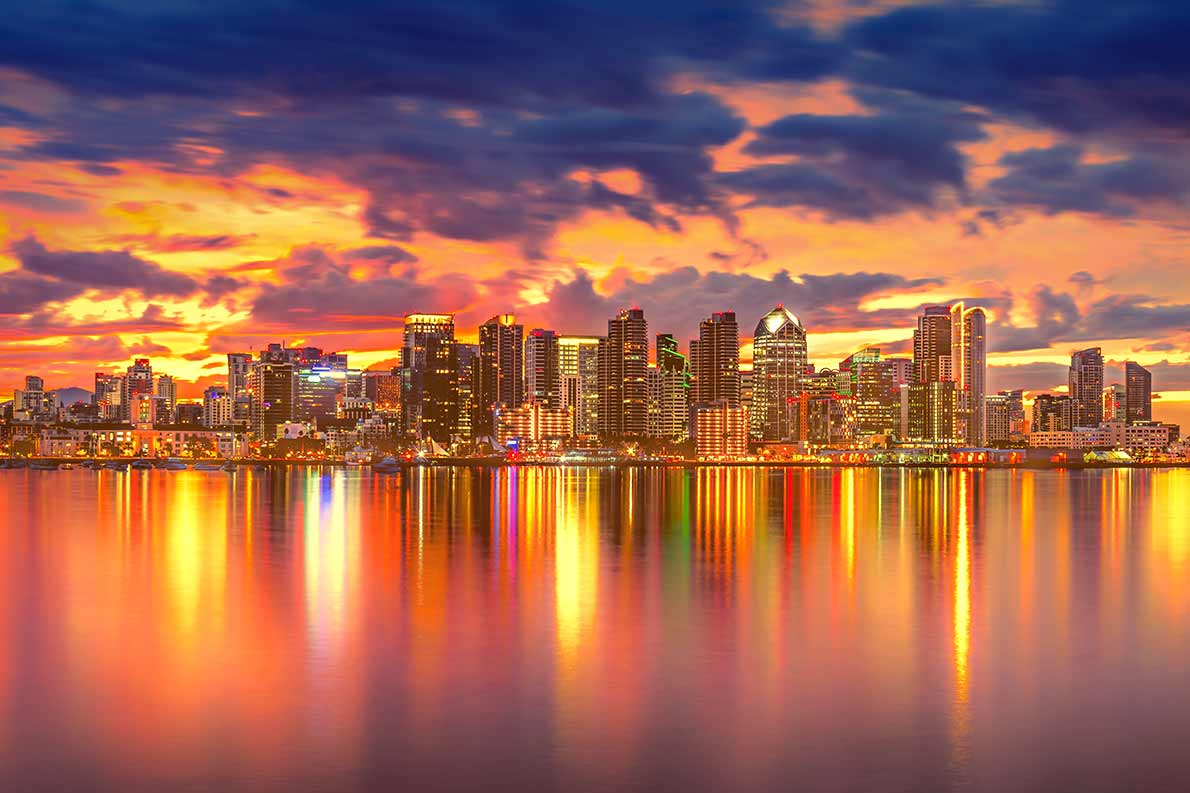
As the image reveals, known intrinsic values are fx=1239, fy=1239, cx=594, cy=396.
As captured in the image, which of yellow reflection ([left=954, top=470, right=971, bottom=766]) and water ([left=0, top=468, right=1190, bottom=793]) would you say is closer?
water ([left=0, top=468, right=1190, bottom=793])

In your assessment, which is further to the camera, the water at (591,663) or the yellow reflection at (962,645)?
the yellow reflection at (962,645)

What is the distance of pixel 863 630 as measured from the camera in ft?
105

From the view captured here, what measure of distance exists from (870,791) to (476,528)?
160 ft

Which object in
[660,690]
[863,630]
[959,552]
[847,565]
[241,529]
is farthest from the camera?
[241,529]

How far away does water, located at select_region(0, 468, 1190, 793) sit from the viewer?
19359 mm

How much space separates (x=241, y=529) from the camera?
64812mm

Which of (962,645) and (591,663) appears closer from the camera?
(591,663)

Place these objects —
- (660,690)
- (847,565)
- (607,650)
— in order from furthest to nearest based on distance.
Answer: (847,565), (607,650), (660,690)

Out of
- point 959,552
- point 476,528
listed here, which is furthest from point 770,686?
point 476,528

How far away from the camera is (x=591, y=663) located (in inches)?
1078

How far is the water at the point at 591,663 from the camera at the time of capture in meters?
19.4

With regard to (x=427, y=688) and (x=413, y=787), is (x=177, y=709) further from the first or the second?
(x=413, y=787)

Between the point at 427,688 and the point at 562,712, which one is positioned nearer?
the point at 562,712

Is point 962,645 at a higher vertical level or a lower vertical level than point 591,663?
lower
